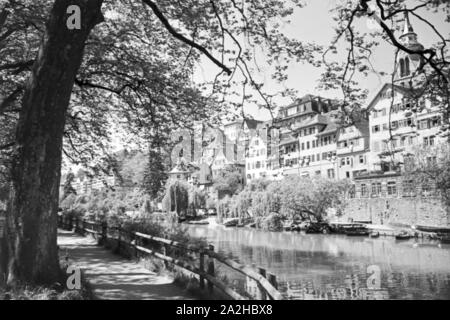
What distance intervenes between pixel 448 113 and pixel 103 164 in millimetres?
15331

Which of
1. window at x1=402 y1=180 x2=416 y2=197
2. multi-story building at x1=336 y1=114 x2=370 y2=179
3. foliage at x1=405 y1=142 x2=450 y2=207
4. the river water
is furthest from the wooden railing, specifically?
multi-story building at x1=336 y1=114 x2=370 y2=179

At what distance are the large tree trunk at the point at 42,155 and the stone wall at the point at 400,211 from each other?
42.6 metres

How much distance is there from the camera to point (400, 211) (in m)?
47.2

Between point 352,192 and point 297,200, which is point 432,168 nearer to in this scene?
point 352,192

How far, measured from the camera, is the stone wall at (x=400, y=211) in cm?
4294

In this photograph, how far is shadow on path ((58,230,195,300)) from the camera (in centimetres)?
799

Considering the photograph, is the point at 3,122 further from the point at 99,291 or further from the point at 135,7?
the point at 99,291

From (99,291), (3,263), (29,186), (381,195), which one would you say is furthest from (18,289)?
(381,195)

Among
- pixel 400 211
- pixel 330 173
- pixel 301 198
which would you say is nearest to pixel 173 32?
pixel 301 198

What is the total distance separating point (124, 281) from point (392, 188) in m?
46.8

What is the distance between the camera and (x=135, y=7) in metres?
12.0

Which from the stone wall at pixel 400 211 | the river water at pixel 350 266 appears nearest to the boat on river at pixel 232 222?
the stone wall at pixel 400 211

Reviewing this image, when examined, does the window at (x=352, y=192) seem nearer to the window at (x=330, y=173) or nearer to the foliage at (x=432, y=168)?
the window at (x=330, y=173)

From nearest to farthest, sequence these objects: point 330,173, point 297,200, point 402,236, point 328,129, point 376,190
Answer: point 402,236
point 297,200
point 376,190
point 330,173
point 328,129
